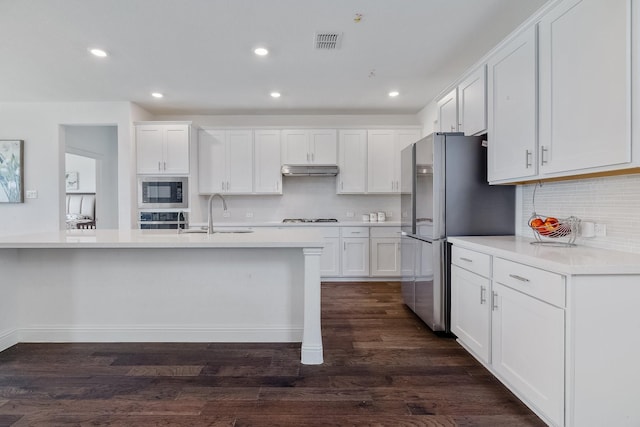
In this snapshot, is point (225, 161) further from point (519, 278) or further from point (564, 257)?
point (564, 257)

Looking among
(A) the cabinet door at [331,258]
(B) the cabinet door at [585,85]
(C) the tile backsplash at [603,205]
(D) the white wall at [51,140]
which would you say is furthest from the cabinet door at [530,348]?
(D) the white wall at [51,140]

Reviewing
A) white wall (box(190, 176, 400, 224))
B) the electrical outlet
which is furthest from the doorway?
the electrical outlet

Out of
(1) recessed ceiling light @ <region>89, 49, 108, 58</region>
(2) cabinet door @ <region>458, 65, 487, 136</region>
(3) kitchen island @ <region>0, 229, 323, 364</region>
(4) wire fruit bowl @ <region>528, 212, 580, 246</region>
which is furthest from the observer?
(1) recessed ceiling light @ <region>89, 49, 108, 58</region>

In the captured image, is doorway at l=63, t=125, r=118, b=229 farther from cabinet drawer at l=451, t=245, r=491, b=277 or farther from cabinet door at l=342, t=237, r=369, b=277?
cabinet drawer at l=451, t=245, r=491, b=277

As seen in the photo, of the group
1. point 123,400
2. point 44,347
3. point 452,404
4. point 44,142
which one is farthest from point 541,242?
point 44,142

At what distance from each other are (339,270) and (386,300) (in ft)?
3.54

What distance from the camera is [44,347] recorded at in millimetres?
2652

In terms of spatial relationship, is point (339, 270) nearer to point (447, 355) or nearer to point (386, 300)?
point (386, 300)

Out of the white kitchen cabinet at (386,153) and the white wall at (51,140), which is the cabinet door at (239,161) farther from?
the white kitchen cabinet at (386,153)

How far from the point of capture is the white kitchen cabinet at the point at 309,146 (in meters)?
5.15

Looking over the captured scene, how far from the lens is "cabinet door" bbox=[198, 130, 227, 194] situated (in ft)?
16.9

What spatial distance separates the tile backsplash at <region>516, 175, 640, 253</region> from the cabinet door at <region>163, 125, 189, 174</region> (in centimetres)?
438

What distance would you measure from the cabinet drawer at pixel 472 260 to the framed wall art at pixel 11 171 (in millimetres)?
5789

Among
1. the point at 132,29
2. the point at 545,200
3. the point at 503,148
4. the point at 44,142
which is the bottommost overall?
the point at 545,200
